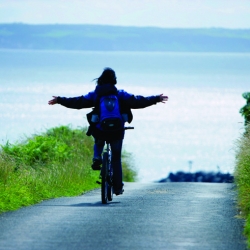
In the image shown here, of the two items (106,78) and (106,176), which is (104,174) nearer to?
(106,176)

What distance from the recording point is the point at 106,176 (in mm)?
13391

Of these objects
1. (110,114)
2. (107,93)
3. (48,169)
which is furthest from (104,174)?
(48,169)

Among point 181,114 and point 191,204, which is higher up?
point 181,114

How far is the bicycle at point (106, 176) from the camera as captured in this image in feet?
43.8

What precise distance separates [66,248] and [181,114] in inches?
4577

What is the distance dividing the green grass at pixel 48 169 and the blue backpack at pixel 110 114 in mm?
1571

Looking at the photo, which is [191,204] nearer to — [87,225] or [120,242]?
[87,225]

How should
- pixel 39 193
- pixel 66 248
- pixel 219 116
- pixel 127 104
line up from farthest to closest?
pixel 219 116, pixel 39 193, pixel 127 104, pixel 66 248

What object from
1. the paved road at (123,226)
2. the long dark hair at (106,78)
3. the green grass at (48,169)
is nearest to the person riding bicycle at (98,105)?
the long dark hair at (106,78)

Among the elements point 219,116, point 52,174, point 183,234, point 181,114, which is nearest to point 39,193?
point 52,174

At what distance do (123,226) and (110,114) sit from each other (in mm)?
2853

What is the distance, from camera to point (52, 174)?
18438 mm

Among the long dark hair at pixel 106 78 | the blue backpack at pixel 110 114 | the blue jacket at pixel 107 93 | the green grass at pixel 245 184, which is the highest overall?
the long dark hair at pixel 106 78

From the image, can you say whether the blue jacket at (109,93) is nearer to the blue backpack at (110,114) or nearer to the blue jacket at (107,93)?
the blue jacket at (107,93)
